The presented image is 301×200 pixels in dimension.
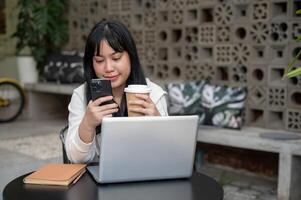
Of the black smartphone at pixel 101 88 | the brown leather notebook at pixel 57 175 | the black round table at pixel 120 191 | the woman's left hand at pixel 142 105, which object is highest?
the black smartphone at pixel 101 88

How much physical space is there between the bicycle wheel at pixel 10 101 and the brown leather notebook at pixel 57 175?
155 inches

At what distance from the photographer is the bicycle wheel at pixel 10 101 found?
523 centimetres

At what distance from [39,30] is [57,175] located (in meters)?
4.10

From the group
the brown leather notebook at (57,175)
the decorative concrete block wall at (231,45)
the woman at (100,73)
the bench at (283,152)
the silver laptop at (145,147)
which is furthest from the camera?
the decorative concrete block wall at (231,45)

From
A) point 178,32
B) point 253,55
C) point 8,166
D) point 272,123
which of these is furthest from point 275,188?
point 8,166

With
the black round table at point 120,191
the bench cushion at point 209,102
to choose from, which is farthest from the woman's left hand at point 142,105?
the bench cushion at point 209,102

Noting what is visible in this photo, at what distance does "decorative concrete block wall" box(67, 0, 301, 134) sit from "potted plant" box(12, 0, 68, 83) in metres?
1.08

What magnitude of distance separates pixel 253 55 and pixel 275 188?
1.11m

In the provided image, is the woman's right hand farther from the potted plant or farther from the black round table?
the potted plant

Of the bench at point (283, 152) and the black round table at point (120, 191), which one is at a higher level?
the black round table at point (120, 191)

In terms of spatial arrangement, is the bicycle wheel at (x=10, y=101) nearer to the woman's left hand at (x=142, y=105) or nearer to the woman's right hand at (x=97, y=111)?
the woman's right hand at (x=97, y=111)

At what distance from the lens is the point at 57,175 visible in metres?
1.46

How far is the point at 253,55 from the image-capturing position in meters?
3.66

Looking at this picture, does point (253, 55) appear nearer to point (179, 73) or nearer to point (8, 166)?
point (179, 73)
